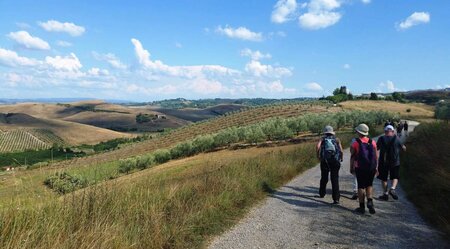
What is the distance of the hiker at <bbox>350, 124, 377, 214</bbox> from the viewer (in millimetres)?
9633

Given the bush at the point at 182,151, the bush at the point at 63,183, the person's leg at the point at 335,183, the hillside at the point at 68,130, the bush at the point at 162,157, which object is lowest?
the hillside at the point at 68,130

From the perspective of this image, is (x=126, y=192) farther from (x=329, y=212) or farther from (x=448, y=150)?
(x=448, y=150)

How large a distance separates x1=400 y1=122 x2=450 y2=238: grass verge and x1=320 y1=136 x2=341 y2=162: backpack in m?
2.33

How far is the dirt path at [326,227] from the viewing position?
720cm

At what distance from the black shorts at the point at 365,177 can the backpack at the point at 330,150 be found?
3.58ft

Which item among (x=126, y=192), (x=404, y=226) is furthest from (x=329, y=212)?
(x=126, y=192)

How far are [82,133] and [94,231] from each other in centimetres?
16832

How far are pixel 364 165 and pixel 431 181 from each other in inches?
116

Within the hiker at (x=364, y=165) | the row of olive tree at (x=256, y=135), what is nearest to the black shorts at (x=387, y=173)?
the hiker at (x=364, y=165)

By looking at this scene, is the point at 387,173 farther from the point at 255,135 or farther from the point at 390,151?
the point at 255,135

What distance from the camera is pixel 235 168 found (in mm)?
12188

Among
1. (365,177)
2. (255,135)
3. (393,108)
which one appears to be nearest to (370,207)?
(365,177)

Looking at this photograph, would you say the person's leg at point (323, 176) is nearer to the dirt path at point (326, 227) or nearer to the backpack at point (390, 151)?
the dirt path at point (326, 227)

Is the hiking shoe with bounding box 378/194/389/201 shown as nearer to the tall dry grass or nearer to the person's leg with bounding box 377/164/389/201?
the person's leg with bounding box 377/164/389/201
